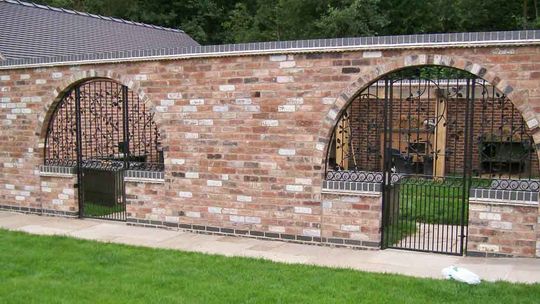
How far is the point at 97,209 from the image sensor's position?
32.2 ft

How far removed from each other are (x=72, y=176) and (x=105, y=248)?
2768 millimetres

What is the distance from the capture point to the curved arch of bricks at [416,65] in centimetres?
631

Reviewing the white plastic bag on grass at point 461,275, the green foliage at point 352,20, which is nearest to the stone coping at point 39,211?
the white plastic bag on grass at point 461,275

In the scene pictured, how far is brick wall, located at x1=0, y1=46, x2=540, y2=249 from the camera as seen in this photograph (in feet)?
22.0

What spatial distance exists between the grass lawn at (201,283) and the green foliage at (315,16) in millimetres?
16262

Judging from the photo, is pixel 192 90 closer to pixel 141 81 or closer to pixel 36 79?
pixel 141 81

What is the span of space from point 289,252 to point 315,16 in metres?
18.5

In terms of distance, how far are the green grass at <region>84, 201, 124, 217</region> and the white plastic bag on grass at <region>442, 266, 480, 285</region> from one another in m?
6.03

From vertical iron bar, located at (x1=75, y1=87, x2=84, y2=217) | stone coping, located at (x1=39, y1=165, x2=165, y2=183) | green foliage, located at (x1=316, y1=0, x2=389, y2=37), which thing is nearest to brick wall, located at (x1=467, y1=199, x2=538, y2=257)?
stone coping, located at (x1=39, y1=165, x2=165, y2=183)

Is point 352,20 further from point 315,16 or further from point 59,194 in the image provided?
point 59,194

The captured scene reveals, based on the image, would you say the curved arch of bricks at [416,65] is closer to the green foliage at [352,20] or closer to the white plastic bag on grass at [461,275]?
the white plastic bag on grass at [461,275]

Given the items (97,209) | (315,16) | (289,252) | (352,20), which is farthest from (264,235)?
(315,16)

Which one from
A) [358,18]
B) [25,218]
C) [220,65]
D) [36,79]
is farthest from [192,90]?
[358,18]

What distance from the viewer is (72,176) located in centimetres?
955
